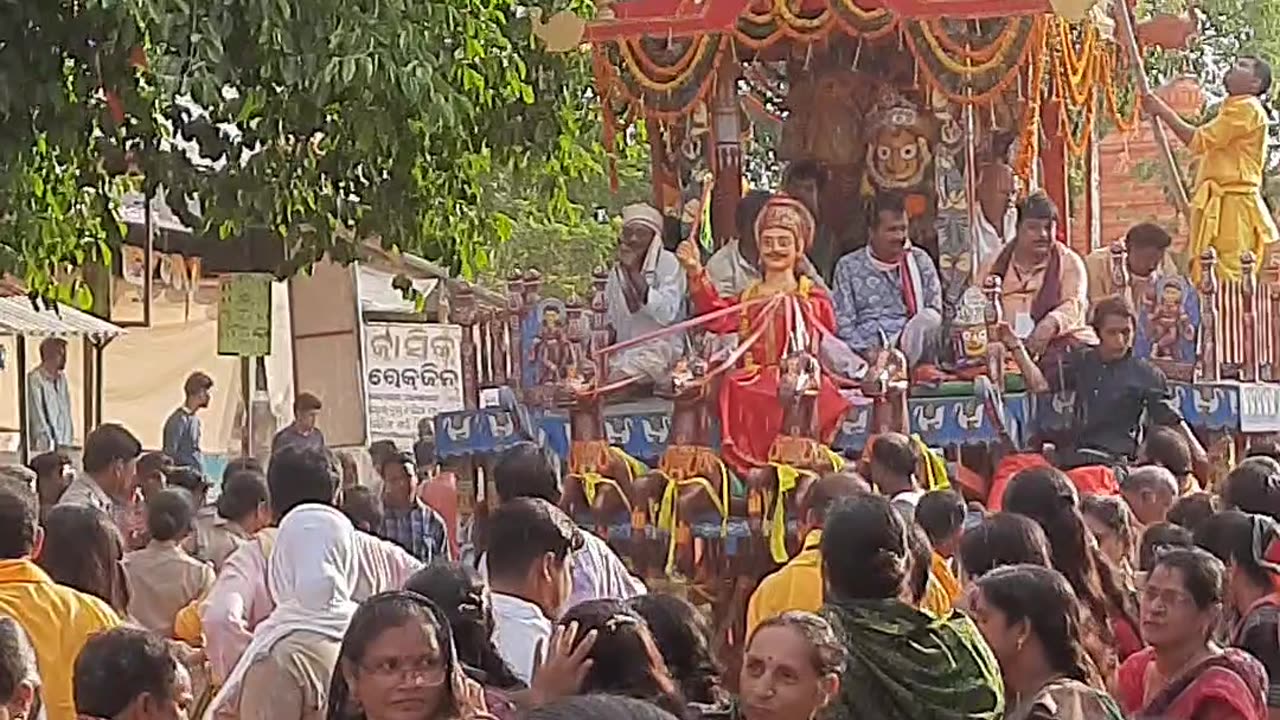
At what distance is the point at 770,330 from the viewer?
33.8ft

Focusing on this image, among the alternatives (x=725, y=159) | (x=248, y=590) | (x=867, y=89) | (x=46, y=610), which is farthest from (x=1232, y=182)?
(x=46, y=610)

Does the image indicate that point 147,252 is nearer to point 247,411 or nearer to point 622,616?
point 247,411

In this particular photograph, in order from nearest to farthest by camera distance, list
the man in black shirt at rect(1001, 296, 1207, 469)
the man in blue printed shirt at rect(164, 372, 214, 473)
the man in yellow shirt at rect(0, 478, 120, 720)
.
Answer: the man in yellow shirt at rect(0, 478, 120, 720) → the man in black shirt at rect(1001, 296, 1207, 469) → the man in blue printed shirt at rect(164, 372, 214, 473)

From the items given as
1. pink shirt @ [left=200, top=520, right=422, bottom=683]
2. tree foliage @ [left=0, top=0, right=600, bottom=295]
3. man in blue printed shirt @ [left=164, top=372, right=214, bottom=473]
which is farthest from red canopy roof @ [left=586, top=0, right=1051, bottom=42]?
pink shirt @ [left=200, top=520, right=422, bottom=683]

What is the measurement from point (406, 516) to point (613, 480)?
1430 millimetres

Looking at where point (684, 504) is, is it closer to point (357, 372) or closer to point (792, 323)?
point (792, 323)

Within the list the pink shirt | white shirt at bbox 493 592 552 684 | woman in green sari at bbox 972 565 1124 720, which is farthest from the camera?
the pink shirt

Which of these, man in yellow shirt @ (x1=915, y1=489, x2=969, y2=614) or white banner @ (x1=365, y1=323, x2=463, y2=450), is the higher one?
white banner @ (x1=365, y1=323, x2=463, y2=450)

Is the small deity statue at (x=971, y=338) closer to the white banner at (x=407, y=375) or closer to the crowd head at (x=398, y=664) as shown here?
the white banner at (x=407, y=375)

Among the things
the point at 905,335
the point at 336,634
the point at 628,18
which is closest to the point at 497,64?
the point at 628,18

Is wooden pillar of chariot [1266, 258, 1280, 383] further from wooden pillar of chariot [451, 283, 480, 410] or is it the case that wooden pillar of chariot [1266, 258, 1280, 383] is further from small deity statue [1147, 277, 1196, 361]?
wooden pillar of chariot [451, 283, 480, 410]

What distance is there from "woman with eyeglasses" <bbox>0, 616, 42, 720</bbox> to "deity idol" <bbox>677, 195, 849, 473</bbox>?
5.97 m

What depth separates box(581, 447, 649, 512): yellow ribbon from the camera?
1035 cm

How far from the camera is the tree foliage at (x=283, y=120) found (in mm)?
7492
